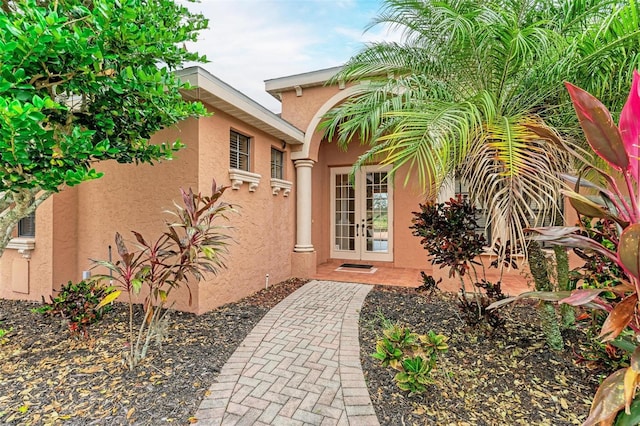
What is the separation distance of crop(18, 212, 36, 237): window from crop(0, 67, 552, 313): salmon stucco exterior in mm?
119

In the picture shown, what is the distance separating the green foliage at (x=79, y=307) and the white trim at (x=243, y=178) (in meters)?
2.38

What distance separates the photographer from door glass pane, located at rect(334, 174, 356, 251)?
8.96 meters

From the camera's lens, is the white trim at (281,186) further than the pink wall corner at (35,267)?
Yes

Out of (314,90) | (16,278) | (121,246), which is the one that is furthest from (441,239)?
(16,278)

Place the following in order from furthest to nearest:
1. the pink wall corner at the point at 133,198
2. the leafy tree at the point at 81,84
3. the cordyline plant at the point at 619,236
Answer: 1. the pink wall corner at the point at 133,198
2. the leafy tree at the point at 81,84
3. the cordyline plant at the point at 619,236

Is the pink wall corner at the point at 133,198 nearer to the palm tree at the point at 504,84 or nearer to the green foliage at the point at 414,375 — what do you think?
the palm tree at the point at 504,84

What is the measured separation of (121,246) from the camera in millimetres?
3090

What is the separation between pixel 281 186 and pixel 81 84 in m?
4.31

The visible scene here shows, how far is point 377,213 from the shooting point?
8641 mm

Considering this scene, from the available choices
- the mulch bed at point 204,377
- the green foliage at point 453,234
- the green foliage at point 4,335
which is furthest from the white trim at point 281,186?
the green foliage at point 4,335

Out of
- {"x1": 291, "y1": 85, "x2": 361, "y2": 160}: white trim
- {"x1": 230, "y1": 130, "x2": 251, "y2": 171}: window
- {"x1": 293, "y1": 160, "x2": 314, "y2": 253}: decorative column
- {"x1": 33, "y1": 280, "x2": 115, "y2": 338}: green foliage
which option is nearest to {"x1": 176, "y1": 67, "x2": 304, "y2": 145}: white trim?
{"x1": 230, "y1": 130, "x2": 251, "y2": 171}: window

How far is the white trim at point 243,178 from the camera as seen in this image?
5059 mm

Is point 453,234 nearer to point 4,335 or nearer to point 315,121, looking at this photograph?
point 315,121

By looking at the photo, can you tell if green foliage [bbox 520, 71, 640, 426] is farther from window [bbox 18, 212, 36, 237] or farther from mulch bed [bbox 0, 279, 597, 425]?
window [bbox 18, 212, 36, 237]
